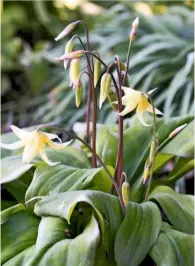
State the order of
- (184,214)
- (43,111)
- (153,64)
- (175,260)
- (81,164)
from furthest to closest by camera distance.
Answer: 1. (43,111)
2. (153,64)
3. (81,164)
4. (184,214)
5. (175,260)

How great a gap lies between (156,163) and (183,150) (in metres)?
0.10

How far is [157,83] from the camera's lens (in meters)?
1.87

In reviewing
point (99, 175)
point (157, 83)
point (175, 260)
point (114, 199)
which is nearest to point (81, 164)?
point (99, 175)

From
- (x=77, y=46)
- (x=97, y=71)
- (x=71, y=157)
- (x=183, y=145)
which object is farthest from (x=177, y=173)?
(x=77, y=46)

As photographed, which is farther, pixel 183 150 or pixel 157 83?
pixel 157 83

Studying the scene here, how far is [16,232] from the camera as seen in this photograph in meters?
0.91

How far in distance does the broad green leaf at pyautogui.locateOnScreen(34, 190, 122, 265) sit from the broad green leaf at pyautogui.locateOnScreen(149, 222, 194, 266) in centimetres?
8

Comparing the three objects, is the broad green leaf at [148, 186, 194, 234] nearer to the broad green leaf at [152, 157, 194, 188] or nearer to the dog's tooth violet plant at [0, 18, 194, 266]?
the dog's tooth violet plant at [0, 18, 194, 266]

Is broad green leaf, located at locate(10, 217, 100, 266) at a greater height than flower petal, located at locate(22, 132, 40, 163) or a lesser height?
lesser

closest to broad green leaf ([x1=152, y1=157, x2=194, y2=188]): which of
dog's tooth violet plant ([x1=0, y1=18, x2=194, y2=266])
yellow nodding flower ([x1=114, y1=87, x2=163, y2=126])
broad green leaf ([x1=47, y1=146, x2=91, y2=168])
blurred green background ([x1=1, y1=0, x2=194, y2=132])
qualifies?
dog's tooth violet plant ([x1=0, y1=18, x2=194, y2=266])

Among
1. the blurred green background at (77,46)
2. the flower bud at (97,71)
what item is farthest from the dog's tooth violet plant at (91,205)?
the blurred green background at (77,46)

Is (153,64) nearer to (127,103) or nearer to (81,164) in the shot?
(81,164)

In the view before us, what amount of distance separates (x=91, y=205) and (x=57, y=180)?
0.11 meters

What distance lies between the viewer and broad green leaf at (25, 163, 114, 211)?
884 mm
